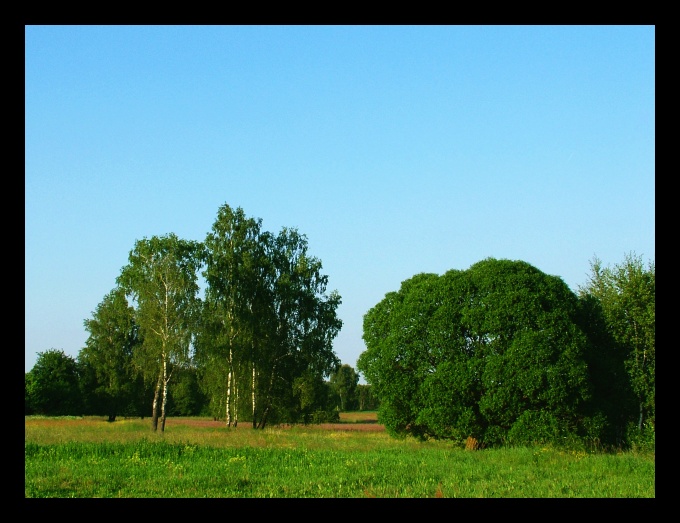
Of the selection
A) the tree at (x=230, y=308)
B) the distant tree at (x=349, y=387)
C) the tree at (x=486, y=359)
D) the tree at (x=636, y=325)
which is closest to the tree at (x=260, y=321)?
the tree at (x=230, y=308)

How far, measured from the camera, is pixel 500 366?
27.4 m

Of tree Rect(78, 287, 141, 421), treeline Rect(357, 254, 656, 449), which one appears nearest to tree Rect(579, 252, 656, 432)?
treeline Rect(357, 254, 656, 449)

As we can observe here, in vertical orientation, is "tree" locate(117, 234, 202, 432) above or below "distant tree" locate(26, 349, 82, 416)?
above

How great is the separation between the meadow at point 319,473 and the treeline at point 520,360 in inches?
123

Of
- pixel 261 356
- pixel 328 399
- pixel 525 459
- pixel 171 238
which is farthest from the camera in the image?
pixel 328 399

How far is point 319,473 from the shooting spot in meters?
18.0

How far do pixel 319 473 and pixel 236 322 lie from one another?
2515cm

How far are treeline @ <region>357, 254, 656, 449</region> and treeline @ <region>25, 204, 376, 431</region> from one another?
13.0m

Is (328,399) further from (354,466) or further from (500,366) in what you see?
(354,466)

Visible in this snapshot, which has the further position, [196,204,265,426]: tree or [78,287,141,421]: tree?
[78,287,141,421]: tree

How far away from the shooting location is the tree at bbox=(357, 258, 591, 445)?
2727cm

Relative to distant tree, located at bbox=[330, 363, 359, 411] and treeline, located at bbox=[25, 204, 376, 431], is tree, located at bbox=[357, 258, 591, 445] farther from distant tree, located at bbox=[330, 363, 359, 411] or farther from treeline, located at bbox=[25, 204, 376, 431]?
distant tree, located at bbox=[330, 363, 359, 411]
